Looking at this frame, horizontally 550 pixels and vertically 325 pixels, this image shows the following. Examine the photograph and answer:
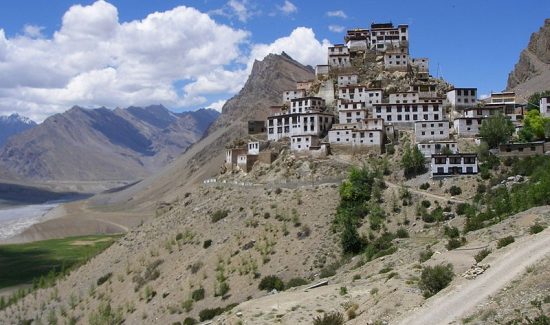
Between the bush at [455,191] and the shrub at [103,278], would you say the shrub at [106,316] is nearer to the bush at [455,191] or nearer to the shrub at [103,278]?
the shrub at [103,278]

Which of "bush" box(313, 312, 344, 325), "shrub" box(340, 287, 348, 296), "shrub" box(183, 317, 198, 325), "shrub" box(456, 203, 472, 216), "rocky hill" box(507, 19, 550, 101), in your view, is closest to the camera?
"bush" box(313, 312, 344, 325)

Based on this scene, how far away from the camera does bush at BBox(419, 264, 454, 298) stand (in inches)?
960

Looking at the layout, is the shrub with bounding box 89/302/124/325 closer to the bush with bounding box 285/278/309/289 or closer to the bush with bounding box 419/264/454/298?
the bush with bounding box 285/278/309/289

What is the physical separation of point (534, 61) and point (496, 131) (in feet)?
406

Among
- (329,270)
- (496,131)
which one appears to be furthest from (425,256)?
(496,131)

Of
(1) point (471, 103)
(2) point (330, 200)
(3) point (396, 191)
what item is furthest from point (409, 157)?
(1) point (471, 103)

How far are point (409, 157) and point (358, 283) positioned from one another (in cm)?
3242

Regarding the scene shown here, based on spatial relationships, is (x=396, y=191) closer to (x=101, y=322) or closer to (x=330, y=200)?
(x=330, y=200)

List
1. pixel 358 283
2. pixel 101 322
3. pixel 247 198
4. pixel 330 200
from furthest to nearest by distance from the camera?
pixel 247 198
pixel 330 200
pixel 101 322
pixel 358 283

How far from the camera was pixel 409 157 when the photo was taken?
61438mm

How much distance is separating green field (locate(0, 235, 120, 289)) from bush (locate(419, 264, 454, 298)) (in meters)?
62.5

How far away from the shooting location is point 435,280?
80.2 feet

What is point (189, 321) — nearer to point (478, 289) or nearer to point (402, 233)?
point (402, 233)

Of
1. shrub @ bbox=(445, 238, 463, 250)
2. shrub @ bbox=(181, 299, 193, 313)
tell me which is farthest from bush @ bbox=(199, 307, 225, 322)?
shrub @ bbox=(445, 238, 463, 250)
